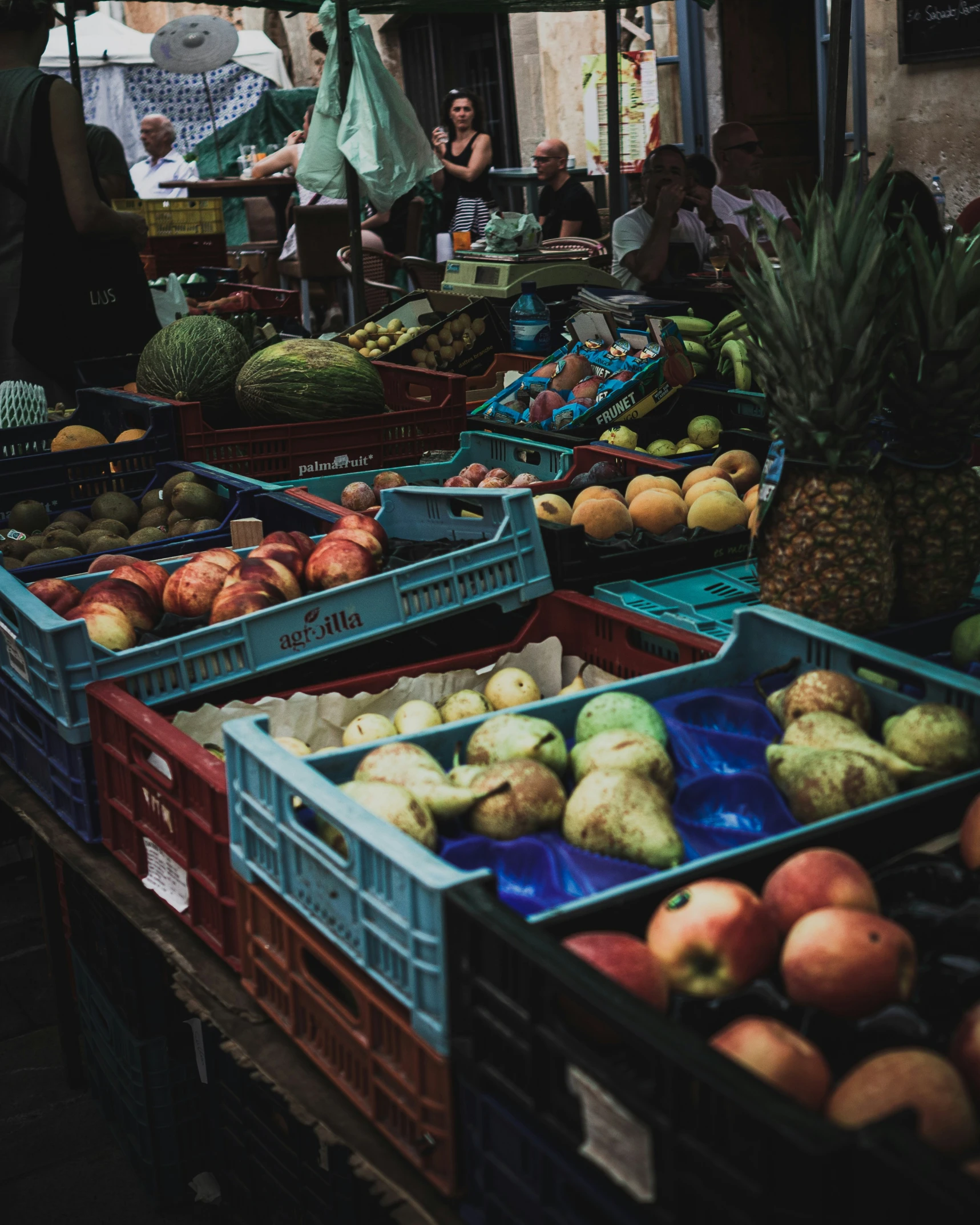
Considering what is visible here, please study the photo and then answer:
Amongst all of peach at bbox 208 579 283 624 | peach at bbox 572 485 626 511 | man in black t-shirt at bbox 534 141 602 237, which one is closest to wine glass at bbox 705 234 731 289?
man in black t-shirt at bbox 534 141 602 237

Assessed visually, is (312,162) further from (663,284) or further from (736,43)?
(736,43)

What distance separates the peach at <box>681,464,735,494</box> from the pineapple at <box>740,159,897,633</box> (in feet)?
3.43

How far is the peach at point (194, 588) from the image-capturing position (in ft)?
9.42

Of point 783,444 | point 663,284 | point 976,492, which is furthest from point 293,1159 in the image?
point 663,284

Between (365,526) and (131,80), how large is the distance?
16.3 meters

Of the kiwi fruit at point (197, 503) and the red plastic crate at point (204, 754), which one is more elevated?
the kiwi fruit at point (197, 503)

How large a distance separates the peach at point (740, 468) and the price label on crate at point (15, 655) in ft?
7.16

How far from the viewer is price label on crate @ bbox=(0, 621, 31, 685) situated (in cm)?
261

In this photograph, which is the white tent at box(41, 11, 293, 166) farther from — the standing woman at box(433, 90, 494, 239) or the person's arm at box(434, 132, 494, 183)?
the person's arm at box(434, 132, 494, 183)

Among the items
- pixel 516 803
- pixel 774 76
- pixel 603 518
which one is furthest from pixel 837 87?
pixel 774 76

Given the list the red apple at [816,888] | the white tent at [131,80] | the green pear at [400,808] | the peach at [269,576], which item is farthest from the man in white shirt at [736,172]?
the white tent at [131,80]

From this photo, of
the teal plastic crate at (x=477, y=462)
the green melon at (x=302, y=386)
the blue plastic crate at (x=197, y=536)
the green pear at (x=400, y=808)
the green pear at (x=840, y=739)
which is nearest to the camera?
the green pear at (x=400, y=808)

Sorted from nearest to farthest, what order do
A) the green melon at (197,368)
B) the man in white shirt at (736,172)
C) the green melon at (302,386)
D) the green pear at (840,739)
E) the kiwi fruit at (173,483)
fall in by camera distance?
1. the green pear at (840,739)
2. the kiwi fruit at (173,483)
3. the green melon at (302,386)
4. the green melon at (197,368)
5. the man in white shirt at (736,172)

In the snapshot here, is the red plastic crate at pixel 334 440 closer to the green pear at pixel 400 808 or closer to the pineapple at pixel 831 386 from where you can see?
the pineapple at pixel 831 386
